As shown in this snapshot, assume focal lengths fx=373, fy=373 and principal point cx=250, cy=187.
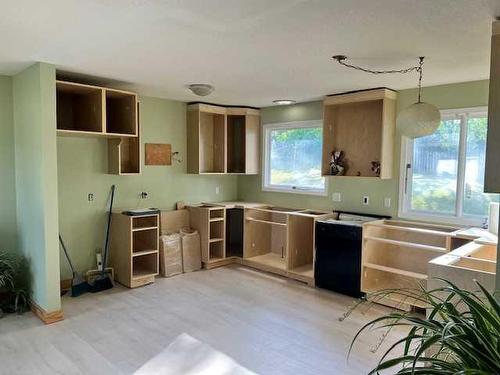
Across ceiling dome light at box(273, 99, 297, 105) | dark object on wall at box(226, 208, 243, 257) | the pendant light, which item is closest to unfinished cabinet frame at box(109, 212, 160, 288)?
dark object on wall at box(226, 208, 243, 257)

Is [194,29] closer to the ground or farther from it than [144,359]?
farther from it

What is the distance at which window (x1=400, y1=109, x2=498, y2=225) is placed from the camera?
3.76 meters

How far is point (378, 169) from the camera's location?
14.1 feet

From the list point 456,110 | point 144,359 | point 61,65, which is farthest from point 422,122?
point 61,65

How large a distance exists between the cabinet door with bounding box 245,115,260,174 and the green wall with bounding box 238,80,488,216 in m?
0.16

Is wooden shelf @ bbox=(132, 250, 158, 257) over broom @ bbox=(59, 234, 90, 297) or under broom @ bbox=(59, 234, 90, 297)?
over

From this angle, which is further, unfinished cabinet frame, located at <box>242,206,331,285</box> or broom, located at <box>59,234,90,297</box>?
unfinished cabinet frame, located at <box>242,206,331,285</box>

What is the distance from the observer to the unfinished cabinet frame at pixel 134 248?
445 centimetres

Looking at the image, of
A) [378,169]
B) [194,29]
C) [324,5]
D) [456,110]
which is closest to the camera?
[324,5]

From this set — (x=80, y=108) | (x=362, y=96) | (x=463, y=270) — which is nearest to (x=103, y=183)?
(x=80, y=108)

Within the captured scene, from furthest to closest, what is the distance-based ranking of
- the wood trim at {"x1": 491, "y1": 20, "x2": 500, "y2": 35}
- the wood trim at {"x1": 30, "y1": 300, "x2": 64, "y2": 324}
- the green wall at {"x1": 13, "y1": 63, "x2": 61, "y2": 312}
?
1. the wood trim at {"x1": 30, "y1": 300, "x2": 64, "y2": 324}
2. the green wall at {"x1": 13, "y1": 63, "x2": 61, "y2": 312}
3. the wood trim at {"x1": 491, "y1": 20, "x2": 500, "y2": 35}

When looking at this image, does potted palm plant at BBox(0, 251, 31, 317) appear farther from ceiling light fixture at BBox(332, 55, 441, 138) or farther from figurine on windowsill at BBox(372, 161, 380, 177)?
figurine on windowsill at BBox(372, 161, 380, 177)

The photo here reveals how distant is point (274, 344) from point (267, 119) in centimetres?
350

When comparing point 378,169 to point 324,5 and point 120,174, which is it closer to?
point 324,5
